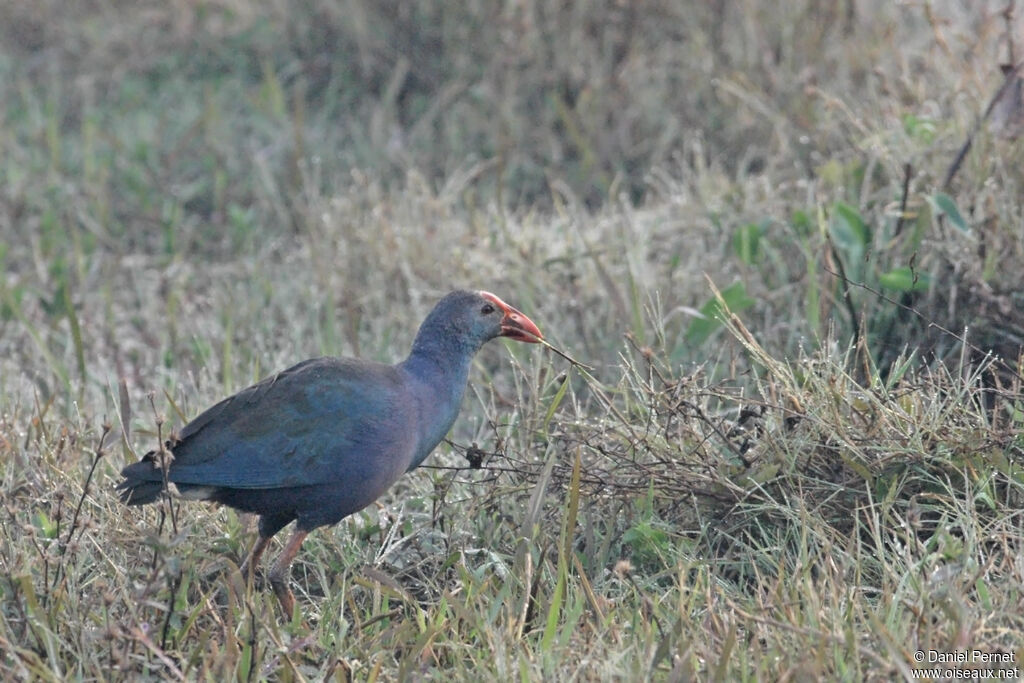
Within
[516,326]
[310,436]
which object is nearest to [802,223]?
[516,326]

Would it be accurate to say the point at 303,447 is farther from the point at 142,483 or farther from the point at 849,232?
the point at 849,232

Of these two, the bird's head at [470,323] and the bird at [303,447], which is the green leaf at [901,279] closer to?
the bird's head at [470,323]

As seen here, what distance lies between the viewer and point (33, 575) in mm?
2820

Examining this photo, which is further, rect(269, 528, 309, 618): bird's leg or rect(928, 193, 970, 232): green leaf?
rect(928, 193, 970, 232): green leaf

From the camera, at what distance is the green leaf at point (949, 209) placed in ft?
12.6

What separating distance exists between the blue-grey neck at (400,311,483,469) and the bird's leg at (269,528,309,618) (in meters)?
0.29

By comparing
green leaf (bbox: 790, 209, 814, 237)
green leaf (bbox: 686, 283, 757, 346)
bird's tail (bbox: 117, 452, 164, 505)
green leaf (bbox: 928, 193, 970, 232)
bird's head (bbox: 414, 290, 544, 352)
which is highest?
bird's head (bbox: 414, 290, 544, 352)

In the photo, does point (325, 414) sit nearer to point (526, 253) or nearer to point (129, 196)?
point (526, 253)

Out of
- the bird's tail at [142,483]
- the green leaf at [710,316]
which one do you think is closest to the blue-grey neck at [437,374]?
the bird's tail at [142,483]

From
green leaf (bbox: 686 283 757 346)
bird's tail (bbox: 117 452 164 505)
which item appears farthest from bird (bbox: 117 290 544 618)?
green leaf (bbox: 686 283 757 346)

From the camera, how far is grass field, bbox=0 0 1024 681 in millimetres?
2604

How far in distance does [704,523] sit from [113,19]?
4.99 m

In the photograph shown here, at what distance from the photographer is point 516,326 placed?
3.23 metres

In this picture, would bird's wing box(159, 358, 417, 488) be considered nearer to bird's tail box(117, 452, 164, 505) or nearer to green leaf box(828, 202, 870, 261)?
bird's tail box(117, 452, 164, 505)
